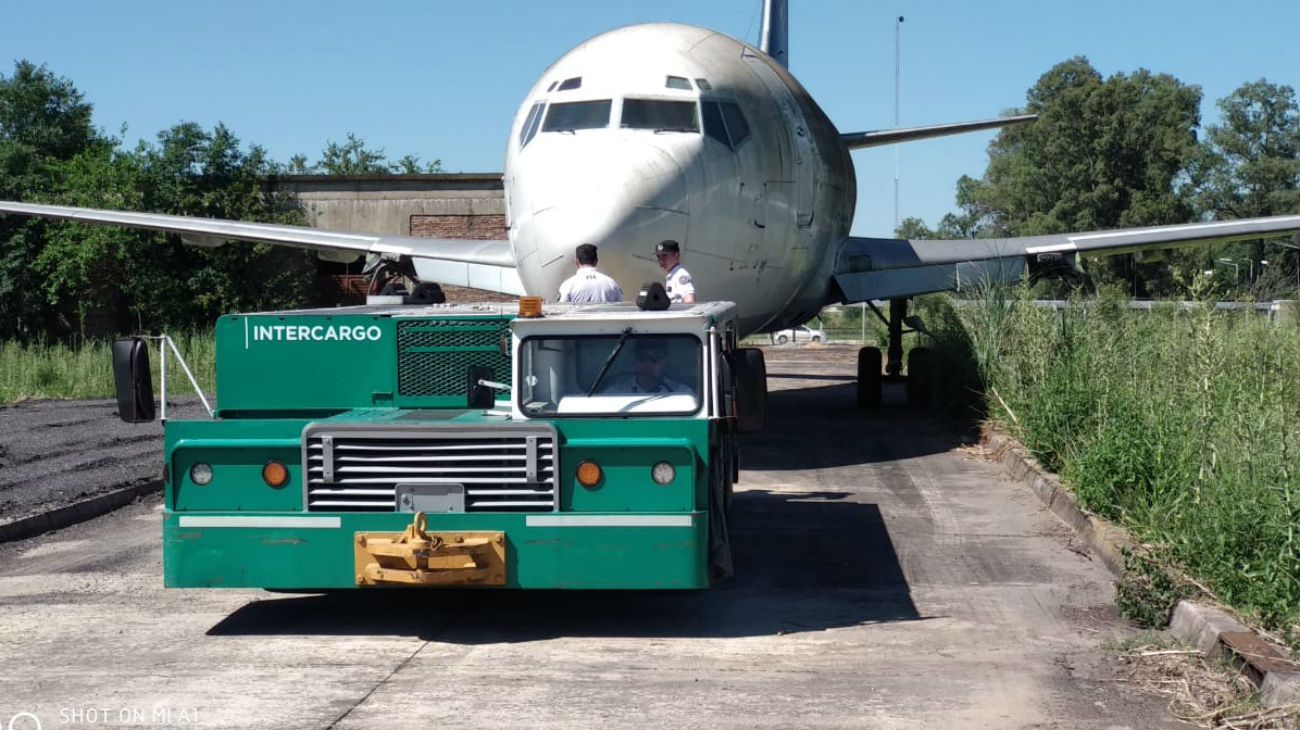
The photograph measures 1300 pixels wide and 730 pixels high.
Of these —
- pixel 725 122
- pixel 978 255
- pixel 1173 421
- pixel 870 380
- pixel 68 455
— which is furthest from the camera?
pixel 870 380

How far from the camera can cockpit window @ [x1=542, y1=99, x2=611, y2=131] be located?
13.2 metres

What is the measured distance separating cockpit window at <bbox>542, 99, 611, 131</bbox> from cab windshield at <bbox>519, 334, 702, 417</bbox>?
5791 mm

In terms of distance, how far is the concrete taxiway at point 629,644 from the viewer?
591cm

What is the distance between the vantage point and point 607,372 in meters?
7.61

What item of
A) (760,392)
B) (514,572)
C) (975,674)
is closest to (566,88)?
(760,392)

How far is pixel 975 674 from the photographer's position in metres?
6.48

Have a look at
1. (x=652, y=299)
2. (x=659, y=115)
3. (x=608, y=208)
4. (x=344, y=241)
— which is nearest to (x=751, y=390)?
(x=652, y=299)

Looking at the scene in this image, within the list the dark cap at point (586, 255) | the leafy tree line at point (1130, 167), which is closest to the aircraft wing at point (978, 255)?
the dark cap at point (586, 255)

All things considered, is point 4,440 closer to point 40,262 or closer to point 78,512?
point 78,512

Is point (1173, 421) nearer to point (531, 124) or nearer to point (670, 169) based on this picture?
point (670, 169)

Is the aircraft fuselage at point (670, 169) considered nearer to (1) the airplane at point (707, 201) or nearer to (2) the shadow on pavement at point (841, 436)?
(1) the airplane at point (707, 201)

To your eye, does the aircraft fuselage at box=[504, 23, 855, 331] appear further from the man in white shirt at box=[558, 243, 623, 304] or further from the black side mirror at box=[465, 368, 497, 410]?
the black side mirror at box=[465, 368, 497, 410]

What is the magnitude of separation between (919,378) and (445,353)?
467 inches

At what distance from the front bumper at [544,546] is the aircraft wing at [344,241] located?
1076cm
